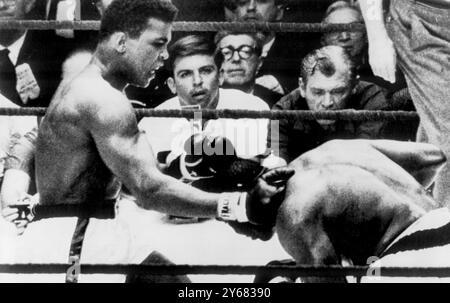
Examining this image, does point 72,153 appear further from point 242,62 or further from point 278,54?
point 278,54

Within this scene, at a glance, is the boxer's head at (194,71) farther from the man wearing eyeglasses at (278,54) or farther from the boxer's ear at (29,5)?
the boxer's ear at (29,5)

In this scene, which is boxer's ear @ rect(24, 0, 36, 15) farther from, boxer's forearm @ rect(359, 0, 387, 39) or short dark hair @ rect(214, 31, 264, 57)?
boxer's forearm @ rect(359, 0, 387, 39)

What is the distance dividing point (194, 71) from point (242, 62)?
0.63 feet

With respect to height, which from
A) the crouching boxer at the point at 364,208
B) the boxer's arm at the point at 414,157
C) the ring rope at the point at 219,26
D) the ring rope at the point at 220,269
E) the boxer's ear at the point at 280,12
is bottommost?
the ring rope at the point at 220,269

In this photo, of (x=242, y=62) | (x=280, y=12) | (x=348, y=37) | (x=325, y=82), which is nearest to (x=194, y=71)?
(x=242, y=62)

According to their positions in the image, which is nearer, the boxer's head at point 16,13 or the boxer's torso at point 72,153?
the boxer's torso at point 72,153

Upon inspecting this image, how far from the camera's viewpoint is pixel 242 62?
7.72 feet

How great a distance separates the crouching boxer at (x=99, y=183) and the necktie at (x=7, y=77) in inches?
7.1

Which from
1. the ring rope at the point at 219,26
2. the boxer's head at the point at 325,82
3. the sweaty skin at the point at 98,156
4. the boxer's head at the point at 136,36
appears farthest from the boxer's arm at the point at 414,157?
the boxer's head at the point at 136,36

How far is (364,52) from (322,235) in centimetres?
74

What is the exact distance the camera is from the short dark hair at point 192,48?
91.6 inches
